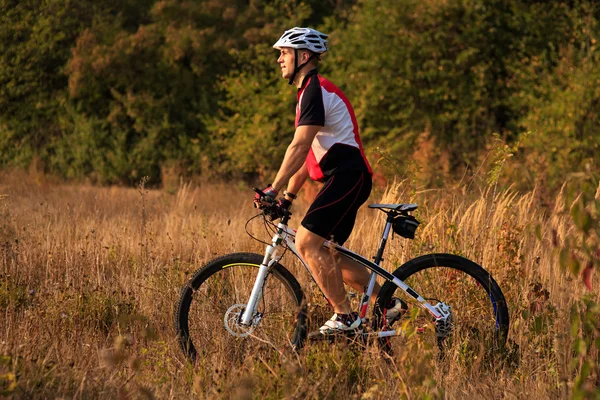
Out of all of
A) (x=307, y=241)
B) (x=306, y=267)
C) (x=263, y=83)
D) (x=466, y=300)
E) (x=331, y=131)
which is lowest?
(x=466, y=300)

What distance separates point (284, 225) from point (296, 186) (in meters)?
0.28

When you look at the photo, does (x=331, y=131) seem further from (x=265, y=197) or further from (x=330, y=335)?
(x=330, y=335)

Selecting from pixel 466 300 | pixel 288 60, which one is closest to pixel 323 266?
pixel 466 300

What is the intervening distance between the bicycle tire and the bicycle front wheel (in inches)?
20.6

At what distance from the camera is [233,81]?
60.5 feet

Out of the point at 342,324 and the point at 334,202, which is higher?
the point at 334,202

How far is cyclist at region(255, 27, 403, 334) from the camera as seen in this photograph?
4859 mm

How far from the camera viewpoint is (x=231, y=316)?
5.07 metres

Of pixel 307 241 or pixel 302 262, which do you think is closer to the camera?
pixel 307 241

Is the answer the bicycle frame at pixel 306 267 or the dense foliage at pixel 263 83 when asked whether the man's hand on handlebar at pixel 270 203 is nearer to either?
the bicycle frame at pixel 306 267

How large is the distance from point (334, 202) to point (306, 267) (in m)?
0.42

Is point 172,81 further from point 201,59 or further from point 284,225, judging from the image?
point 284,225

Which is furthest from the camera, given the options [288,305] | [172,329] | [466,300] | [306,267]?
[172,329]

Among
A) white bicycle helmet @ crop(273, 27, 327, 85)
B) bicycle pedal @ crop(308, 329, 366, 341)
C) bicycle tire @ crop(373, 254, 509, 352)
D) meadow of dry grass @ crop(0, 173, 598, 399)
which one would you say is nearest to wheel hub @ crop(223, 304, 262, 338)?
meadow of dry grass @ crop(0, 173, 598, 399)
